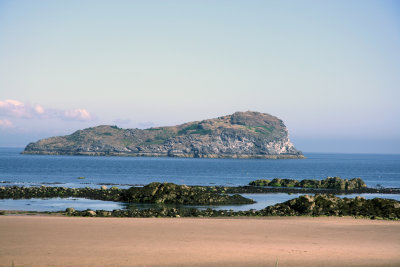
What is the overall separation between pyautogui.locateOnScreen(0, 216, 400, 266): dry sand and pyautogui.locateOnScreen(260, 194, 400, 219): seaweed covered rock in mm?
5917

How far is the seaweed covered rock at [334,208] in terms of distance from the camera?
3769 centimetres

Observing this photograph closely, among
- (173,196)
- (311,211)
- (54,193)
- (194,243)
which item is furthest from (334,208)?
(54,193)

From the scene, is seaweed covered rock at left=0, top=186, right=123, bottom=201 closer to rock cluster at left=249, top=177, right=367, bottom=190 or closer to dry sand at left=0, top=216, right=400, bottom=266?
dry sand at left=0, top=216, right=400, bottom=266

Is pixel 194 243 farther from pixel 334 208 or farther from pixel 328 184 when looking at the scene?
pixel 328 184

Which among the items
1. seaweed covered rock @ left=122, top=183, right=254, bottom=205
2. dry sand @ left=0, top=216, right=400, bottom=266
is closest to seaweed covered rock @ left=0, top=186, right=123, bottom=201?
seaweed covered rock @ left=122, top=183, right=254, bottom=205

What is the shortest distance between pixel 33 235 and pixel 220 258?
32.5 feet

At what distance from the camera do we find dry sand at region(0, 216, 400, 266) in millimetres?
19062

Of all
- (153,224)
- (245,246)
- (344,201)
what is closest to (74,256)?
(245,246)

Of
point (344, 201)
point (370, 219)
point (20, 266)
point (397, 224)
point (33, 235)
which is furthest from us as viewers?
point (344, 201)

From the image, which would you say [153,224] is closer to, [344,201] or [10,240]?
[10,240]

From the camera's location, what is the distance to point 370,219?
115ft

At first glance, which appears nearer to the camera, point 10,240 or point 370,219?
point 10,240

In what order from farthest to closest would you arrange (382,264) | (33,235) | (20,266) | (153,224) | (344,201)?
(344,201) < (153,224) < (33,235) < (382,264) < (20,266)

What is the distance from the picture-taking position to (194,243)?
2283 cm
